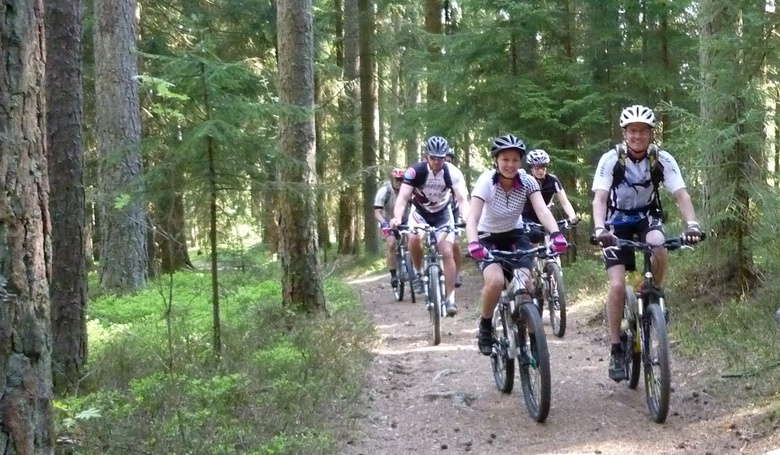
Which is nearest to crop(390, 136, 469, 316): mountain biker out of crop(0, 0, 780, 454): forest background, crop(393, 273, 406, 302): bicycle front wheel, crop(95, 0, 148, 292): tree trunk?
crop(0, 0, 780, 454): forest background

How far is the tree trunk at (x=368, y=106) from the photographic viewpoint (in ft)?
69.5

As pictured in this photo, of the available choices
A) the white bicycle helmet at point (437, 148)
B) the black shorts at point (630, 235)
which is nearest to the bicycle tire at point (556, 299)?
the white bicycle helmet at point (437, 148)

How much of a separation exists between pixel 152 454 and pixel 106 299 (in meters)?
6.94

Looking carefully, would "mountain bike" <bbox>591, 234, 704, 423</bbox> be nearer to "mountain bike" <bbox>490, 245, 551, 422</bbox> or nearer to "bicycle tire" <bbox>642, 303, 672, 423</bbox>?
"bicycle tire" <bbox>642, 303, 672, 423</bbox>

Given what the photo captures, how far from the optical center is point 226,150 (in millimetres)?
6789

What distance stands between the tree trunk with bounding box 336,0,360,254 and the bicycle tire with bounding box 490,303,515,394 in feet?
41.4

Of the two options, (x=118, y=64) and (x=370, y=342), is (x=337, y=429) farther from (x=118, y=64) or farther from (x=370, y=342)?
(x=118, y=64)

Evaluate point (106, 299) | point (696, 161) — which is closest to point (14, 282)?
point (696, 161)

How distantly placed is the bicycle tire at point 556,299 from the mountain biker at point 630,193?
9.37ft

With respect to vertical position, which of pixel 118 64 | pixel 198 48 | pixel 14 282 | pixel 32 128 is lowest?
pixel 14 282

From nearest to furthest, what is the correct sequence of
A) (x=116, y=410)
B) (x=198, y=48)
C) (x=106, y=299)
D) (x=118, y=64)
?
(x=116, y=410) < (x=198, y=48) < (x=106, y=299) < (x=118, y=64)

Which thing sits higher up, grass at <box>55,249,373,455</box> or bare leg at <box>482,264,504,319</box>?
bare leg at <box>482,264,504,319</box>

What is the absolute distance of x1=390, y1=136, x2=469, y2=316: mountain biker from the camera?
28.9ft

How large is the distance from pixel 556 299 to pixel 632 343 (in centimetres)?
306
